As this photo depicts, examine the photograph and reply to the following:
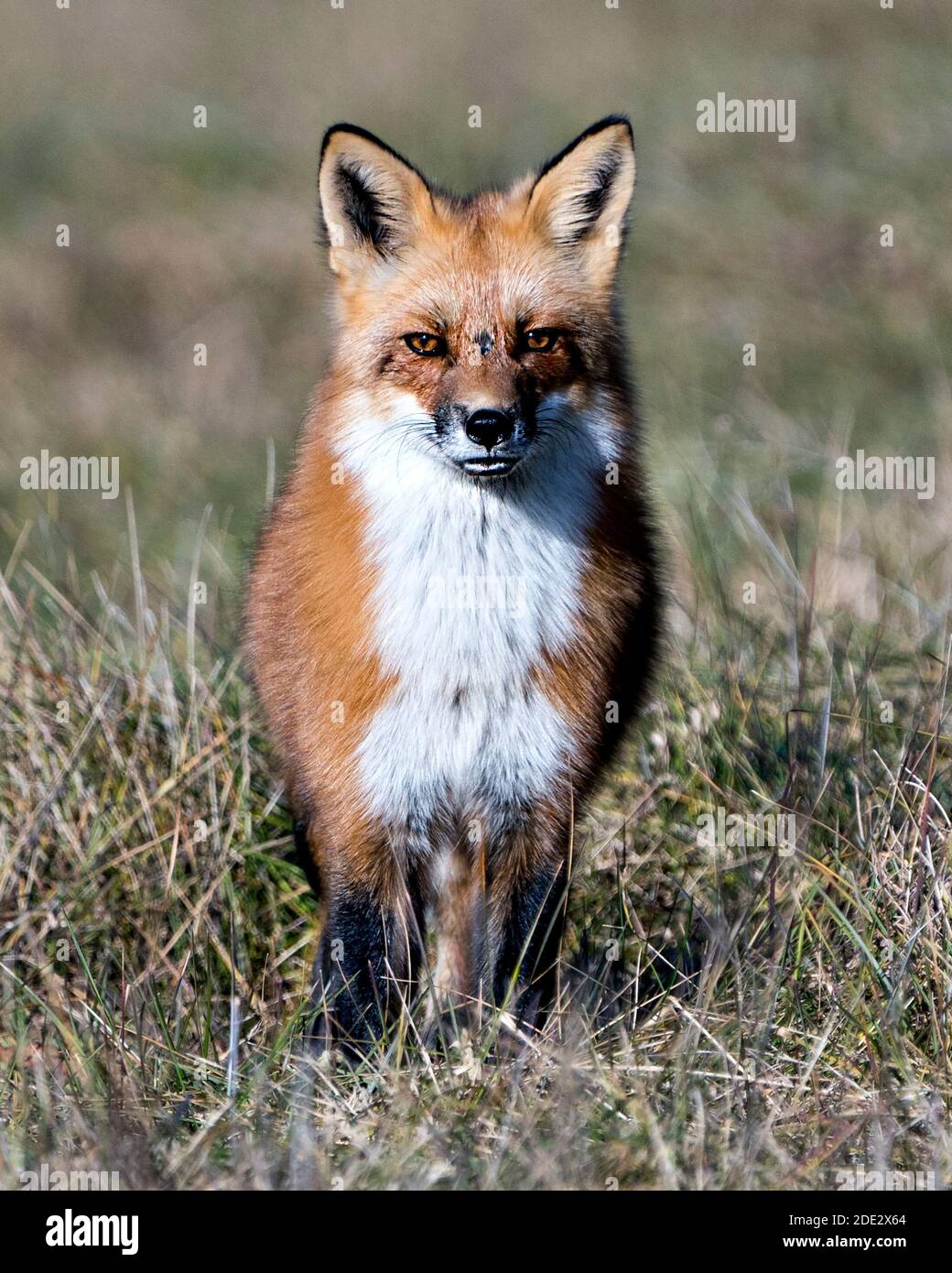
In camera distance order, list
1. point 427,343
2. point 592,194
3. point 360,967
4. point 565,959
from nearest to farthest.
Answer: point 427,343, point 360,967, point 592,194, point 565,959

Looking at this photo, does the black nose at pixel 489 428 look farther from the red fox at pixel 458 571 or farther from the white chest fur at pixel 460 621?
the white chest fur at pixel 460 621

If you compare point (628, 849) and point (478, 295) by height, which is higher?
point (478, 295)

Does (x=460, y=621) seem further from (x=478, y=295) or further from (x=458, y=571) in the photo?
(x=478, y=295)

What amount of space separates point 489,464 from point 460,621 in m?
0.48

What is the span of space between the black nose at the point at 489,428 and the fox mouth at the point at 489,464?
44 mm

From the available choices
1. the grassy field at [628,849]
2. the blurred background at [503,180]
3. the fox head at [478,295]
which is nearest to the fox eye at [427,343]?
the fox head at [478,295]

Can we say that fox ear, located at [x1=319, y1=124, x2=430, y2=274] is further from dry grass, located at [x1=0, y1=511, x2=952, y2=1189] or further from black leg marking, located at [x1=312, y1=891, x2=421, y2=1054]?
black leg marking, located at [x1=312, y1=891, x2=421, y2=1054]

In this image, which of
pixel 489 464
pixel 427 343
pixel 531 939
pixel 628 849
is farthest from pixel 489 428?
pixel 628 849

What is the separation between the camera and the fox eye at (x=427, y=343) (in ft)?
13.8

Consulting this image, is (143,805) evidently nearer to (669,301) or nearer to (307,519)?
(307,519)

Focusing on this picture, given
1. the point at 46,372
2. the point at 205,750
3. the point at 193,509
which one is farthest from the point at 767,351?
the point at 205,750

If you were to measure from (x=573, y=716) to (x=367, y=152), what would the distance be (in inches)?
68.9

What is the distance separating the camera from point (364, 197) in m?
4.40

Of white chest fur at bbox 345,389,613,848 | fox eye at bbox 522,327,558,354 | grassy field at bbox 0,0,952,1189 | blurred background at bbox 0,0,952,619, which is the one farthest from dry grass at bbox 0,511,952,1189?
blurred background at bbox 0,0,952,619
